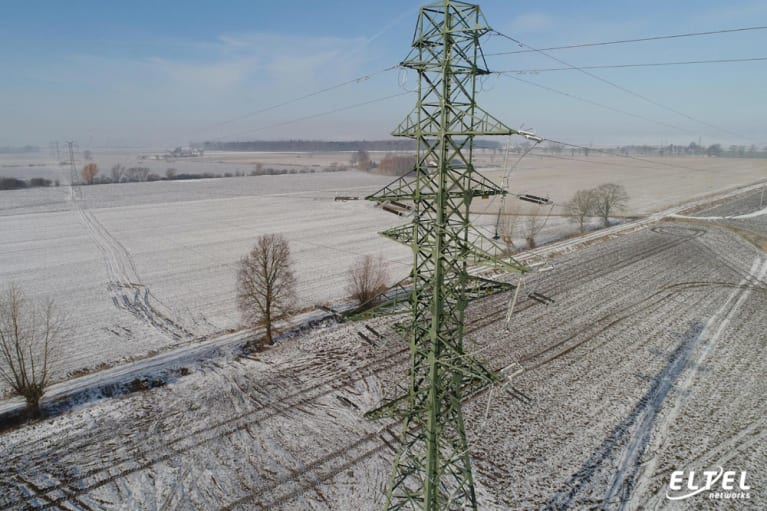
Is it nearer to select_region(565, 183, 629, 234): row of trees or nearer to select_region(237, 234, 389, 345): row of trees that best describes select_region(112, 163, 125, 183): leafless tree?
select_region(237, 234, 389, 345): row of trees

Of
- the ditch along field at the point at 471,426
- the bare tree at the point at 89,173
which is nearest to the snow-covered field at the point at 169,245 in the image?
the ditch along field at the point at 471,426

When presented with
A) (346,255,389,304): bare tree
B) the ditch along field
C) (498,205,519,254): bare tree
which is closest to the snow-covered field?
(346,255,389,304): bare tree

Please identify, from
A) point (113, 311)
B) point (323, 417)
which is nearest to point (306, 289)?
point (113, 311)

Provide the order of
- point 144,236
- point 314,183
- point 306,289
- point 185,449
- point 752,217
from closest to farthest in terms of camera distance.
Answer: point 185,449, point 306,289, point 144,236, point 752,217, point 314,183

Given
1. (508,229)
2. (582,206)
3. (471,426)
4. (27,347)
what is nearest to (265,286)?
(27,347)

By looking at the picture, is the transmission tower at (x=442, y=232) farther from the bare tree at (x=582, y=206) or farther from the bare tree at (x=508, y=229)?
the bare tree at (x=582, y=206)

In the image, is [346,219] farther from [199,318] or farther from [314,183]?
[314,183]
